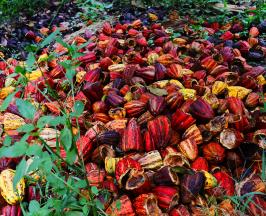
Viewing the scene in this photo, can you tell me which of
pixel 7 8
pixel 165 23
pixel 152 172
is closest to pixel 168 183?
pixel 152 172

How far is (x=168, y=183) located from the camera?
173 cm

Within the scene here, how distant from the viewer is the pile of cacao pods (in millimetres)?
1719

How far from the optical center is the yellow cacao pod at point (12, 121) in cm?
221

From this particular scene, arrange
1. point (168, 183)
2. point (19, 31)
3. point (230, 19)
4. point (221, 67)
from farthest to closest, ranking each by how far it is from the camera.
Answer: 1. point (19, 31)
2. point (230, 19)
3. point (221, 67)
4. point (168, 183)

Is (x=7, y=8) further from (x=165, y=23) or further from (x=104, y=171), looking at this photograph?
(x=104, y=171)

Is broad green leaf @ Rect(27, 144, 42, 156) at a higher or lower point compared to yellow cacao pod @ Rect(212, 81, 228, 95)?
higher

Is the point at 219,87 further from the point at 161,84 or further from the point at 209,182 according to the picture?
the point at 209,182

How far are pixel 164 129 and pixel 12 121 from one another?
0.93 meters

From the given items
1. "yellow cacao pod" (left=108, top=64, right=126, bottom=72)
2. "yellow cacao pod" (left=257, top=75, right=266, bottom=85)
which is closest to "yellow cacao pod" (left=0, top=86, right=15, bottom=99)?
"yellow cacao pod" (left=108, top=64, right=126, bottom=72)

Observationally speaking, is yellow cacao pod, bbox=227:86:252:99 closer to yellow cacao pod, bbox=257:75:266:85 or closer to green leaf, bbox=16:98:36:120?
yellow cacao pod, bbox=257:75:266:85

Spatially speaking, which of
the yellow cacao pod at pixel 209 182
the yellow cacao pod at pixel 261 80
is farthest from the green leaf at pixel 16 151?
the yellow cacao pod at pixel 261 80

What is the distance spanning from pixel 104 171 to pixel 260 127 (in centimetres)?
93

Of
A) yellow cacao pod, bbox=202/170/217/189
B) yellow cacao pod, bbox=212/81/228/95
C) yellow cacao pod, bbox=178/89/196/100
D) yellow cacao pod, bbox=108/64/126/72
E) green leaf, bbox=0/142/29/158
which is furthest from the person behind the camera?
yellow cacao pod, bbox=108/64/126/72

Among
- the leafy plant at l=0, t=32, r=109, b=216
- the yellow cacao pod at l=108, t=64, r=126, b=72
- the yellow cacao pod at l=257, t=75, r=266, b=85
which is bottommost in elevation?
the yellow cacao pod at l=257, t=75, r=266, b=85
